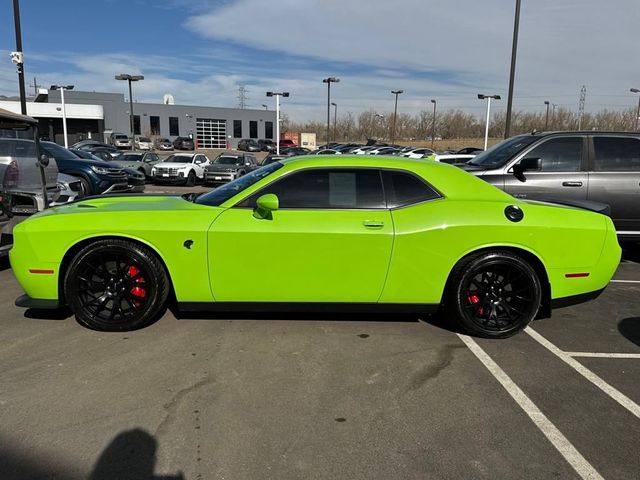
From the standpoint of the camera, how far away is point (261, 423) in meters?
2.82

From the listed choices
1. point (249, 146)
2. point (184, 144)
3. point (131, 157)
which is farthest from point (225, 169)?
point (249, 146)

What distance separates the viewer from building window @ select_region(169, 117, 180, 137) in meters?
75.6

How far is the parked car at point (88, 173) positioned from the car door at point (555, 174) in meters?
9.05

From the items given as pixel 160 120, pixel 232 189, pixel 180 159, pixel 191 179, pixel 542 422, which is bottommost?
pixel 542 422

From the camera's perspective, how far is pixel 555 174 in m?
6.51

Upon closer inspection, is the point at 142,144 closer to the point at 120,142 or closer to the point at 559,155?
the point at 120,142

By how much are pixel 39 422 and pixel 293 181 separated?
2.44m

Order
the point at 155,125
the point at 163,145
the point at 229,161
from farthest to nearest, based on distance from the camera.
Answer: the point at 155,125, the point at 163,145, the point at 229,161

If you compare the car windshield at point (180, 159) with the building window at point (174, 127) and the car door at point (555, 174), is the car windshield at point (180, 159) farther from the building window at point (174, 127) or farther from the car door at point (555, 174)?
the building window at point (174, 127)

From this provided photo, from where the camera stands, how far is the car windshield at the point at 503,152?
6695 mm

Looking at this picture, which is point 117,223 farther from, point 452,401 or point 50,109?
point 50,109

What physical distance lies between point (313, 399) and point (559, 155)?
5.27 metres

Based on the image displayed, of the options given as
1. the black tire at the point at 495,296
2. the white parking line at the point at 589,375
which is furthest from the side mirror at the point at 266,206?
the white parking line at the point at 589,375

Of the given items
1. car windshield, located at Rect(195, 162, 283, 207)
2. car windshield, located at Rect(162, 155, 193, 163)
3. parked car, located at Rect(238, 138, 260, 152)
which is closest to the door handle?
car windshield, located at Rect(195, 162, 283, 207)
